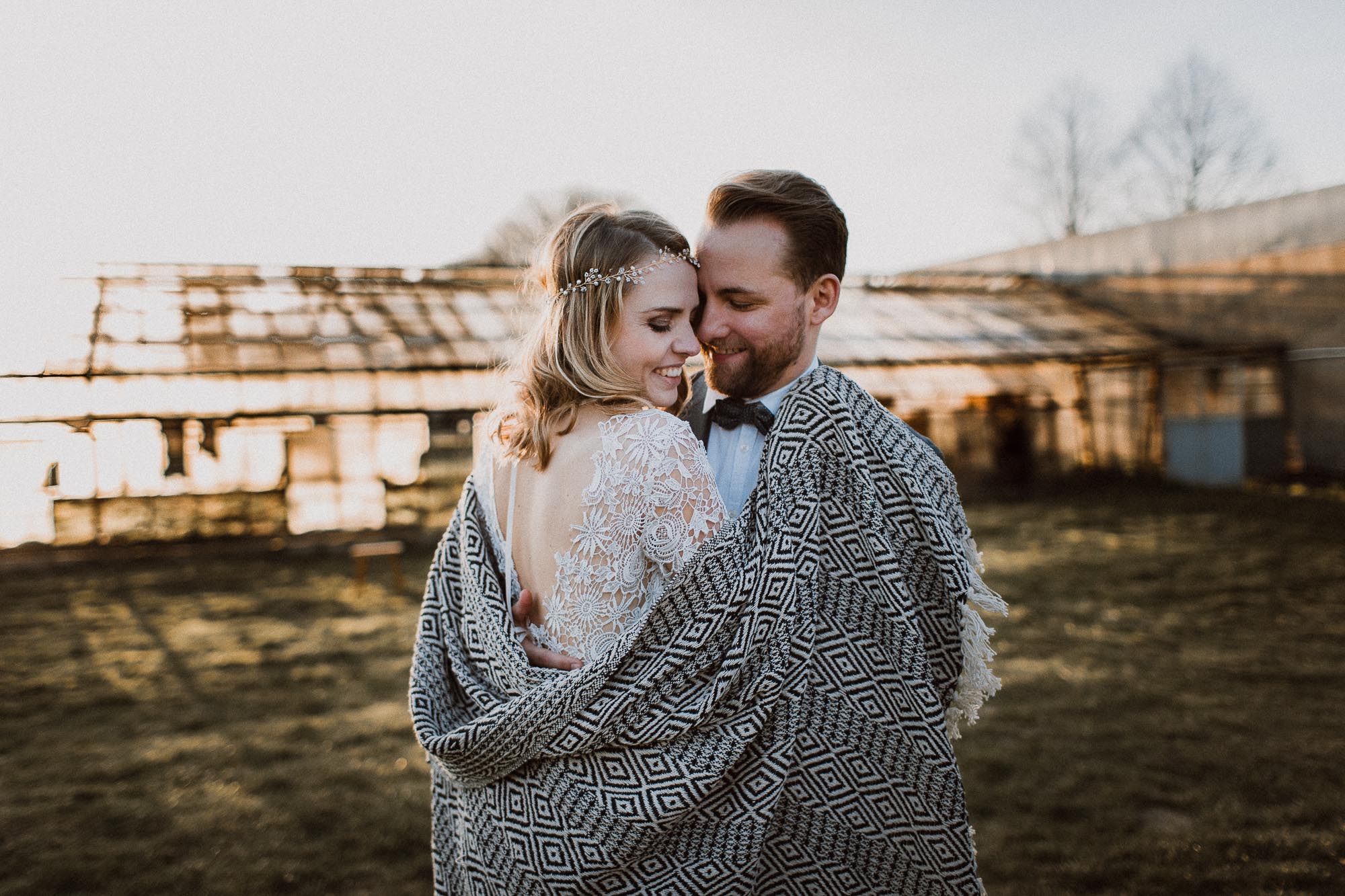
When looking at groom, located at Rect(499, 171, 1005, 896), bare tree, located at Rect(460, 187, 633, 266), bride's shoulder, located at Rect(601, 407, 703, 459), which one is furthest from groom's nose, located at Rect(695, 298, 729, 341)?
bare tree, located at Rect(460, 187, 633, 266)

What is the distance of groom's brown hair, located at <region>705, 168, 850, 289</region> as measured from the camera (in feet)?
6.79

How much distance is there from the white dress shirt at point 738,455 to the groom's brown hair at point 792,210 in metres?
0.24

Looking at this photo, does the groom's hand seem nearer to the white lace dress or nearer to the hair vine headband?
the white lace dress

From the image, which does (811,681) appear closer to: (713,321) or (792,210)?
(713,321)

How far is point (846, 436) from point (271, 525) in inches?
479

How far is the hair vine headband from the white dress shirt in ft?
1.33

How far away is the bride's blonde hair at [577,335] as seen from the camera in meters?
1.79

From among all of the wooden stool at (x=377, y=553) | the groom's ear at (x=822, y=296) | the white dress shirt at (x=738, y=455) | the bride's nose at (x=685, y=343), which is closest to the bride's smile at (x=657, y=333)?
the bride's nose at (x=685, y=343)

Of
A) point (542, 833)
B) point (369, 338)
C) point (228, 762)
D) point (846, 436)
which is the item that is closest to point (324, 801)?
point (228, 762)

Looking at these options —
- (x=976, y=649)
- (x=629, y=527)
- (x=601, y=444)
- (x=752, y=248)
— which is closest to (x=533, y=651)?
(x=629, y=527)

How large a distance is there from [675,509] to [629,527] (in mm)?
94

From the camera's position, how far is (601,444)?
1733 millimetres

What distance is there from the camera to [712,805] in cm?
167

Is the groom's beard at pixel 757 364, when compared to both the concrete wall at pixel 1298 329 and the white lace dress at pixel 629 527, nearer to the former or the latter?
the white lace dress at pixel 629 527
